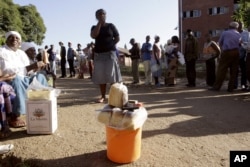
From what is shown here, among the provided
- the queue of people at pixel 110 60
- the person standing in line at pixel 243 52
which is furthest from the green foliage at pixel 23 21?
the person standing in line at pixel 243 52

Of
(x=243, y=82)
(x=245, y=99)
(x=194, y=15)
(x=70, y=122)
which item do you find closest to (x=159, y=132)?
(x=70, y=122)

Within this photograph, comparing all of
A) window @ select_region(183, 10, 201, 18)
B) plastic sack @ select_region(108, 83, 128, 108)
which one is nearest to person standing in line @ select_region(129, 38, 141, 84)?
plastic sack @ select_region(108, 83, 128, 108)

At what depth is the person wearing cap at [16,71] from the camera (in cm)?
480

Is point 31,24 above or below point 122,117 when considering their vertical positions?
above

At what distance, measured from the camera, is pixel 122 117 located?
338cm

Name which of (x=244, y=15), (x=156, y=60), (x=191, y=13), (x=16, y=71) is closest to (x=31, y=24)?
(x=191, y=13)

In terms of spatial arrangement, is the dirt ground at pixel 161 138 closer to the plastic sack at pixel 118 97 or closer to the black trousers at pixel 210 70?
the plastic sack at pixel 118 97

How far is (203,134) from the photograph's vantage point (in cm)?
463

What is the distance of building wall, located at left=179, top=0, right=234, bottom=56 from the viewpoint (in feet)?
136

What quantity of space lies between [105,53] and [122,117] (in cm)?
335

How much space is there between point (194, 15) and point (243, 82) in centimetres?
3649

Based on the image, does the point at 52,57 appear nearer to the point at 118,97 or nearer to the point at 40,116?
the point at 40,116

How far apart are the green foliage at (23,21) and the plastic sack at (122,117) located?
142 feet

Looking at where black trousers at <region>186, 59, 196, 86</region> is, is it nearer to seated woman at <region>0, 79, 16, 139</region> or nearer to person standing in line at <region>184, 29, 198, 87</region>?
person standing in line at <region>184, 29, 198, 87</region>
